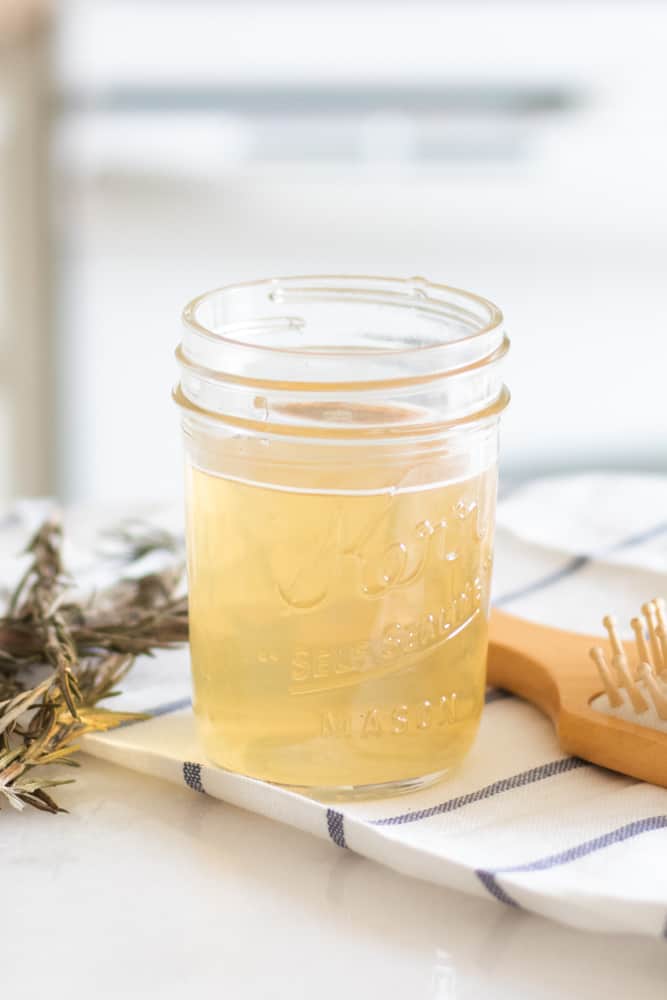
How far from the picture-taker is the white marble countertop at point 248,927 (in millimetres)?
500

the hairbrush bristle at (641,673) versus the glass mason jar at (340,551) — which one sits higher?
the glass mason jar at (340,551)

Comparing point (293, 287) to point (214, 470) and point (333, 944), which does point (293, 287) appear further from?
point (333, 944)

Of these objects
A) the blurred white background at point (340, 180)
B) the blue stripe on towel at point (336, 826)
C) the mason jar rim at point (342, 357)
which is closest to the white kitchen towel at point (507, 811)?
the blue stripe on towel at point (336, 826)

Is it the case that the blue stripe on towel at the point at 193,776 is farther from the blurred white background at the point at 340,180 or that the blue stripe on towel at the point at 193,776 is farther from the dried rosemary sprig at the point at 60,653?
the blurred white background at the point at 340,180

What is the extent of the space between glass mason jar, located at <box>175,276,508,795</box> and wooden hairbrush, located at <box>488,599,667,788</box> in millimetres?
55

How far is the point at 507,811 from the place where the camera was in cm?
61

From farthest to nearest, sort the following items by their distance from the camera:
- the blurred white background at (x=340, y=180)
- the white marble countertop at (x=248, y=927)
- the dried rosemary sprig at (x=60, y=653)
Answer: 1. the blurred white background at (x=340, y=180)
2. the dried rosemary sprig at (x=60, y=653)
3. the white marble countertop at (x=248, y=927)

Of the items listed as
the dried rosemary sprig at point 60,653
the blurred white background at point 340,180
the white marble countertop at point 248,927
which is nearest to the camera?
the white marble countertop at point 248,927

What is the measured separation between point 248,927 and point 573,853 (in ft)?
0.45

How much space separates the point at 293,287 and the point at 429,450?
0.48ft

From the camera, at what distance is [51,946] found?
0.52 meters

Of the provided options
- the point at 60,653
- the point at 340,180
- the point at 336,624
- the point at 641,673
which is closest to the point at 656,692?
the point at 641,673

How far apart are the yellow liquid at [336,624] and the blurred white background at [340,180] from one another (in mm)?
1644

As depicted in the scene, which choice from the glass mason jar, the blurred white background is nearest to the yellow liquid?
the glass mason jar
